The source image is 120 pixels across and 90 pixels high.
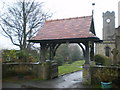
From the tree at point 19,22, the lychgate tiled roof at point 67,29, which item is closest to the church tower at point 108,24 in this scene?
the tree at point 19,22

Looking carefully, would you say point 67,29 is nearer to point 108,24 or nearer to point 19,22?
point 19,22

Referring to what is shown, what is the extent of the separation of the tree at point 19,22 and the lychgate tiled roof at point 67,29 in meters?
6.83

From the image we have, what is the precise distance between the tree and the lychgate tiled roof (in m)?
6.83

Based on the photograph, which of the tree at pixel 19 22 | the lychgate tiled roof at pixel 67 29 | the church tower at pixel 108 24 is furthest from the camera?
the church tower at pixel 108 24

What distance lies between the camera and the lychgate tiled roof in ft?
32.0

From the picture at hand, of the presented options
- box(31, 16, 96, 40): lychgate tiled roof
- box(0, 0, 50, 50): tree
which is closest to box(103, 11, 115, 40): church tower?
box(0, 0, 50, 50): tree

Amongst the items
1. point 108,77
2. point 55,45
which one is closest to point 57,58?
point 55,45

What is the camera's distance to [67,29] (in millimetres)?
10664

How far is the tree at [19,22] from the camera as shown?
17719mm

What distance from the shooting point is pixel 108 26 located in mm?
45688

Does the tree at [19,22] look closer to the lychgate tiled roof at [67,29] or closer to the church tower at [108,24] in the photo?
the lychgate tiled roof at [67,29]

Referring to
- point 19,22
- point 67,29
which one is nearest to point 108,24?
point 19,22

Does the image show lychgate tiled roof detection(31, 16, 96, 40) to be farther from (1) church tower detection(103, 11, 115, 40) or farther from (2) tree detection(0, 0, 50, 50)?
(1) church tower detection(103, 11, 115, 40)

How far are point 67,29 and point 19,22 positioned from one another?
9436 millimetres
